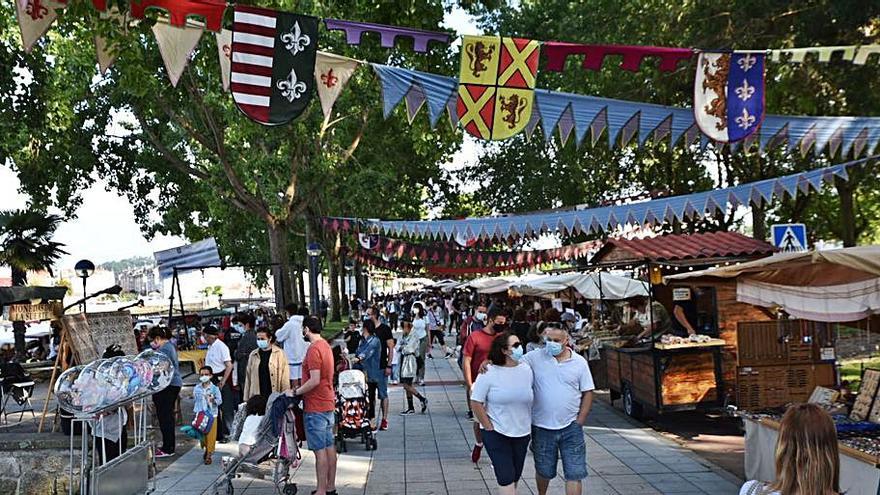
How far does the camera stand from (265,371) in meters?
9.47

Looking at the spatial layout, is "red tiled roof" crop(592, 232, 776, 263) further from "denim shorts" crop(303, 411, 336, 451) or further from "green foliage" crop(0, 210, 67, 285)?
"green foliage" crop(0, 210, 67, 285)

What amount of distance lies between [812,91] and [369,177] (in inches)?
591

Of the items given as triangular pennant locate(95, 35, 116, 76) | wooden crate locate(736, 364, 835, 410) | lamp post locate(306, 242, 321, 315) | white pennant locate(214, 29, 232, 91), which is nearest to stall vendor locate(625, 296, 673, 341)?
wooden crate locate(736, 364, 835, 410)

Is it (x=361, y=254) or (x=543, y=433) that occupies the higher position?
(x=361, y=254)

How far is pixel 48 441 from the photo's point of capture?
7504mm

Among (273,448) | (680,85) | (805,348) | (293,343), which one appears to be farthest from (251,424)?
(680,85)

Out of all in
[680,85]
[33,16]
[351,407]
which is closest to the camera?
[33,16]

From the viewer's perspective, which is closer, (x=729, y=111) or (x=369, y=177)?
(x=729, y=111)

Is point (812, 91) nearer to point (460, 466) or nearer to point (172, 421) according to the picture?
point (460, 466)

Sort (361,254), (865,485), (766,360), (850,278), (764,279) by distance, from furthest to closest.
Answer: (361,254) → (766,360) → (764,279) → (850,278) → (865,485)

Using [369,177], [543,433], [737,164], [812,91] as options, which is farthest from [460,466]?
[737,164]

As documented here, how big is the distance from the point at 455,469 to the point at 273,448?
2162 mm

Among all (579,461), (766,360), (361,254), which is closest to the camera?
(579,461)

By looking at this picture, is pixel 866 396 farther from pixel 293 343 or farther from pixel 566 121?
pixel 293 343
